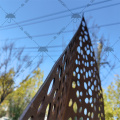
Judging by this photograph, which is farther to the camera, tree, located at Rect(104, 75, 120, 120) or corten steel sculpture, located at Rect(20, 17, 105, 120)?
tree, located at Rect(104, 75, 120, 120)

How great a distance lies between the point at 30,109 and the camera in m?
1.03

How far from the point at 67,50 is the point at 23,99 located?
6100 mm

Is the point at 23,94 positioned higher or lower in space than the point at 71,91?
higher

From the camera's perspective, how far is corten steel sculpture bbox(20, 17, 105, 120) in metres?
1.16

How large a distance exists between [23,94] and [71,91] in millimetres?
5484

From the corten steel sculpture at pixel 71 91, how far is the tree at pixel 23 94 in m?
4.09

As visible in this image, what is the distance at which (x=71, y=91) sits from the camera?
168cm

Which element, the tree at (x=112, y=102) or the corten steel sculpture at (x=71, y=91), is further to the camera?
the tree at (x=112, y=102)

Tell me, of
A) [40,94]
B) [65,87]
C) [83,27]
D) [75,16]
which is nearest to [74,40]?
[83,27]

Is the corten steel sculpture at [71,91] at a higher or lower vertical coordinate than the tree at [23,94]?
lower

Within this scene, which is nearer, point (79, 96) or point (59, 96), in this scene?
point (59, 96)

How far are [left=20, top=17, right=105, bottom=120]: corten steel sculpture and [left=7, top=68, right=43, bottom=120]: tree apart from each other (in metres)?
4.09

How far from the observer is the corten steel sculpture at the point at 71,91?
116cm

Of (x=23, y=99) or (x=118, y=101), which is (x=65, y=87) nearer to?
(x=118, y=101)
